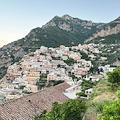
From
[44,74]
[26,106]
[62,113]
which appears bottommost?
[44,74]

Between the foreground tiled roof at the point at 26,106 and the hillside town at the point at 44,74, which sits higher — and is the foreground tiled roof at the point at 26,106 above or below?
above

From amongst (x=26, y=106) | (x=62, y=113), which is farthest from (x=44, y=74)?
(x=62, y=113)

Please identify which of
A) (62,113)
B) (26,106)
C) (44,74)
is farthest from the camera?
(44,74)

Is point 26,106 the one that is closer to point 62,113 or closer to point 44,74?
point 62,113

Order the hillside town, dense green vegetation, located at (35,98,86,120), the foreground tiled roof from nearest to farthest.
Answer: dense green vegetation, located at (35,98,86,120) → the foreground tiled roof → the hillside town

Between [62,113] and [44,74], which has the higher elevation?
[62,113]

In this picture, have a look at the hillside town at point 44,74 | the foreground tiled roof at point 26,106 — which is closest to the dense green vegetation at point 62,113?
the foreground tiled roof at point 26,106

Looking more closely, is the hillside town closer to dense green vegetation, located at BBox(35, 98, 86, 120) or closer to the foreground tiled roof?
the foreground tiled roof

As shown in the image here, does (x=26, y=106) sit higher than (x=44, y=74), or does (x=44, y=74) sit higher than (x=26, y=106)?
(x=26, y=106)

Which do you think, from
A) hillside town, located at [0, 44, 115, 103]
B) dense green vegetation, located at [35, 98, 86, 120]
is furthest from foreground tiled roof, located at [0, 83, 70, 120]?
hillside town, located at [0, 44, 115, 103]

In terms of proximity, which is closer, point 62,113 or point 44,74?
point 62,113

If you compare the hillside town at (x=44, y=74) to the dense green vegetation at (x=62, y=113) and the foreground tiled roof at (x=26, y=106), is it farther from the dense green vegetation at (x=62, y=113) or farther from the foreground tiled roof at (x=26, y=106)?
the dense green vegetation at (x=62, y=113)

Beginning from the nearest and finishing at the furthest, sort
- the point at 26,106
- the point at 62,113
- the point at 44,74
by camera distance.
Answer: the point at 62,113 → the point at 26,106 → the point at 44,74

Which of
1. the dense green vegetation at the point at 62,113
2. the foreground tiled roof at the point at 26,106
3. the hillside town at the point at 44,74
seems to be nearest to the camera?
the dense green vegetation at the point at 62,113
